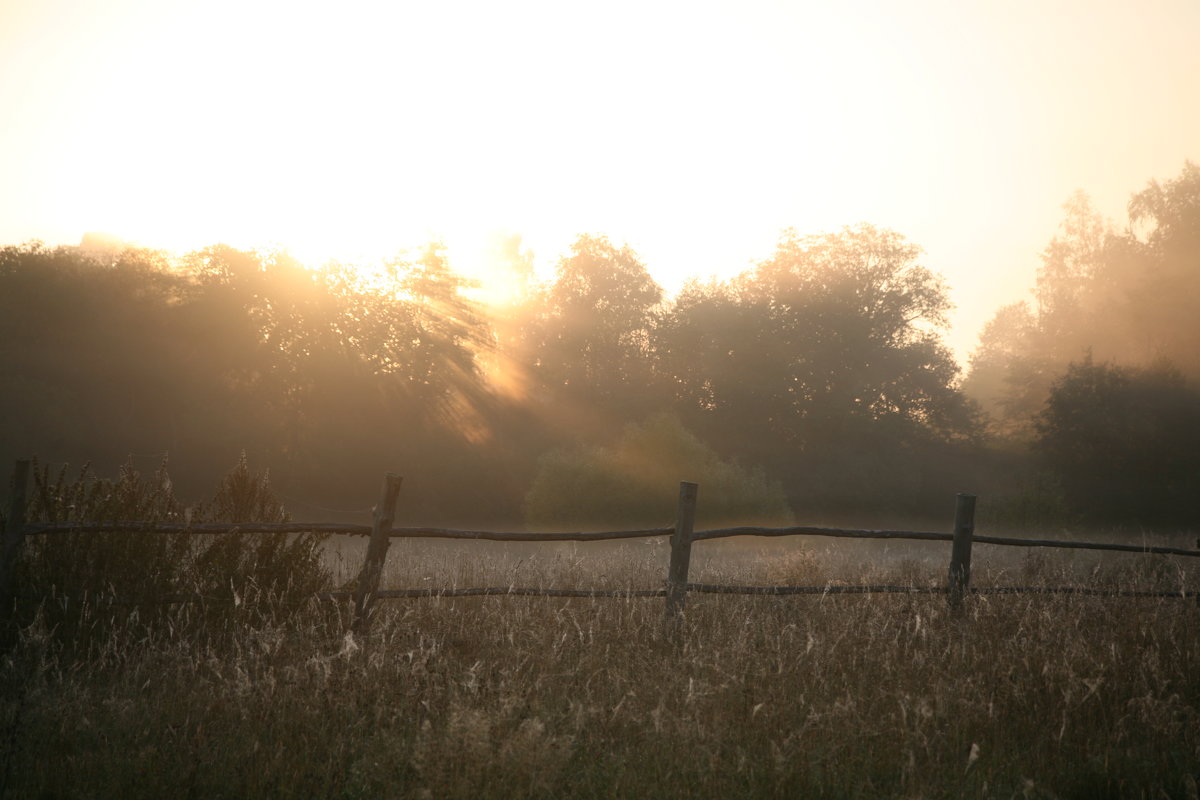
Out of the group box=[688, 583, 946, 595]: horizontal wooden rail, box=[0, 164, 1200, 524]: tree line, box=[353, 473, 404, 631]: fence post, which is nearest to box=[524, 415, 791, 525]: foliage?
box=[0, 164, 1200, 524]: tree line

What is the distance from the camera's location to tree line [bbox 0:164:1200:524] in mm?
26750

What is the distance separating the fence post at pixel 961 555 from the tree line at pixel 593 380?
51.7ft

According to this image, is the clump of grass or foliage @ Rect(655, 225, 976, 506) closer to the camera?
the clump of grass

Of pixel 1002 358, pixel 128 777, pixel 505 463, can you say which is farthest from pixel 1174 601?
pixel 1002 358

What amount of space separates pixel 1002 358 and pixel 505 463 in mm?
42864

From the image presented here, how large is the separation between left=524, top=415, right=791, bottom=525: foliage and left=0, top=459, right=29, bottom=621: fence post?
18.2 metres

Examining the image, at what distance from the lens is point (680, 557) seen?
7273 millimetres

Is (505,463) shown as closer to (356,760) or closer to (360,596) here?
(360,596)

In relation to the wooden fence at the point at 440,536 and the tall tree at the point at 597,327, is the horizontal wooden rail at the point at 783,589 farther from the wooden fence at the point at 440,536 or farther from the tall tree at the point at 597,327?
the tall tree at the point at 597,327

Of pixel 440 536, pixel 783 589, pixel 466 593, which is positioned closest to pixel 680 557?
pixel 783 589

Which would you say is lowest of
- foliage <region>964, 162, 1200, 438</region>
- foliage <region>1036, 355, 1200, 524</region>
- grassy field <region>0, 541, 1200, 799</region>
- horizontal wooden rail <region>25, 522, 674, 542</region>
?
grassy field <region>0, 541, 1200, 799</region>

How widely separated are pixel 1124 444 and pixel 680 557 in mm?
30583

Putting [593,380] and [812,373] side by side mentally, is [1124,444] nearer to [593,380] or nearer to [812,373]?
[812,373]

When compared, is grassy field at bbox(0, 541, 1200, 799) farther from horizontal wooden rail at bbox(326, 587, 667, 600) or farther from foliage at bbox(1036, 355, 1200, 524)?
foliage at bbox(1036, 355, 1200, 524)
